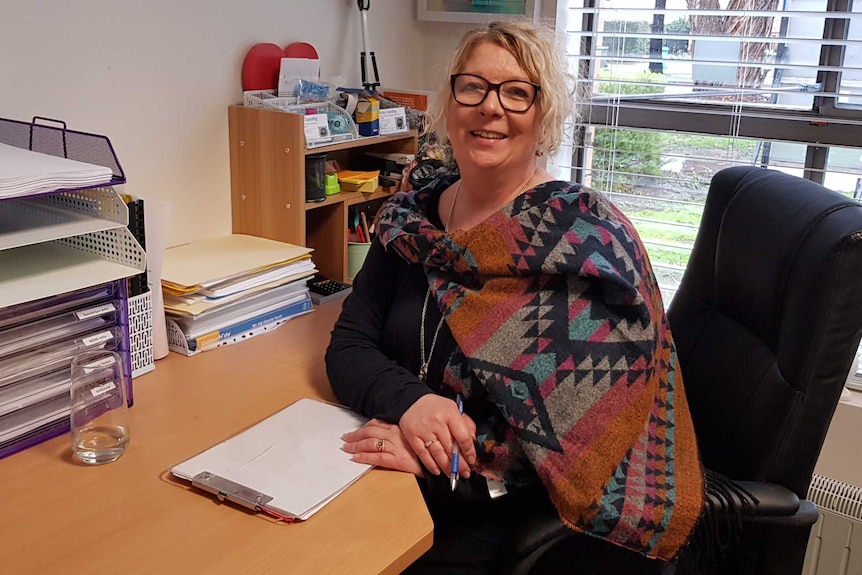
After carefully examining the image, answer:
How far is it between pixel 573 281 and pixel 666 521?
1.24 ft

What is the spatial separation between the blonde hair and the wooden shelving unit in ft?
1.67

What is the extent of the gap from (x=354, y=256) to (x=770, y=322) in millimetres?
1100

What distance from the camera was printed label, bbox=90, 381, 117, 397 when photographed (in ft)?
4.03

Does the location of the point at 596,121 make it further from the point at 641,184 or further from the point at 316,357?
the point at 316,357

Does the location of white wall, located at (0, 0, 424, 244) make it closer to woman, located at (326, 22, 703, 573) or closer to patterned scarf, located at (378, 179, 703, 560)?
woman, located at (326, 22, 703, 573)

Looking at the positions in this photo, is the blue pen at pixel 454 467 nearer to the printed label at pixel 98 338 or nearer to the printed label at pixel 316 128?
the printed label at pixel 98 338

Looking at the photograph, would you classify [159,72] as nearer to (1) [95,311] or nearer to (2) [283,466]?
(1) [95,311]

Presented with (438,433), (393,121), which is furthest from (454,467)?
(393,121)

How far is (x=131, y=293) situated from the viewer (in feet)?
4.67

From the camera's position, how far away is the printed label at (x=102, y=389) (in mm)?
1229

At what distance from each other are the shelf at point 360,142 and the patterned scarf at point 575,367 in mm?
627

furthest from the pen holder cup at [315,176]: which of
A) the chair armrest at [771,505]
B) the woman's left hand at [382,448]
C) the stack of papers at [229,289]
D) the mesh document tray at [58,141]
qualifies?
the chair armrest at [771,505]

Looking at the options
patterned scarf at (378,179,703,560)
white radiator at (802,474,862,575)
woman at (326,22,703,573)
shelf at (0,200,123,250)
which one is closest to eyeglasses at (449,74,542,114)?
woman at (326,22,703,573)

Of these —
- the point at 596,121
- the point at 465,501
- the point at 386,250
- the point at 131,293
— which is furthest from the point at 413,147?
the point at 465,501
